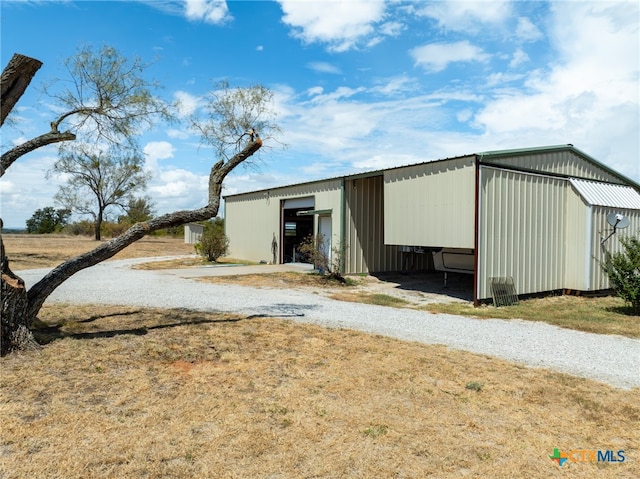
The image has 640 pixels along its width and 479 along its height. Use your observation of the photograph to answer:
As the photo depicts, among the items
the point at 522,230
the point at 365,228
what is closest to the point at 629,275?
the point at 522,230

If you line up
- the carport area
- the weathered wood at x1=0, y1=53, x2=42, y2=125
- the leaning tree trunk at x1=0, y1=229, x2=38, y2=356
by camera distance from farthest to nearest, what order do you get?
the carport area
the weathered wood at x1=0, y1=53, x2=42, y2=125
the leaning tree trunk at x1=0, y1=229, x2=38, y2=356

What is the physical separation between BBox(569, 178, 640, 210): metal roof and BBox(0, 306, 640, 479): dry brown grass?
8.47m

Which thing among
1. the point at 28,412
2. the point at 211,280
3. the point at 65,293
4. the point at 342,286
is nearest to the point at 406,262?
the point at 342,286

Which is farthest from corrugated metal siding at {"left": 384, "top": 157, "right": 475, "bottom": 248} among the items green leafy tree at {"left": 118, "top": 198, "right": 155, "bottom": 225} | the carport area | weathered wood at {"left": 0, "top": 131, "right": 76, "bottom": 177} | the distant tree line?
green leafy tree at {"left": 118, "top": 198, "right": 155, "bottom": 225}

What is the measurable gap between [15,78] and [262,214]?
14.5 meters

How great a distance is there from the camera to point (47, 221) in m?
57.6

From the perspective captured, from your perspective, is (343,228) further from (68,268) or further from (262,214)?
(68,268)

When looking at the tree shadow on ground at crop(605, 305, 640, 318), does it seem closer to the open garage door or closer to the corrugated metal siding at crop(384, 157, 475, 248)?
the corrugated metal siding at crop(384, 157, 475, 248)

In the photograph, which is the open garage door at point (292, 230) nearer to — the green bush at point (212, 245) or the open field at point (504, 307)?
the green bush at point (212, 245)

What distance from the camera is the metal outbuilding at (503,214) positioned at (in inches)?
395

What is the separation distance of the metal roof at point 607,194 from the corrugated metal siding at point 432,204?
3889mm

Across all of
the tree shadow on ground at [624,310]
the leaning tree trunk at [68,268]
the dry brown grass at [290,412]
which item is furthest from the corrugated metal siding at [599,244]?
the leaning tree trunk at [68,268]

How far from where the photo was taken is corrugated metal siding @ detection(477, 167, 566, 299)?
9.96m

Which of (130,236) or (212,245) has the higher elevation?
(130,236)
